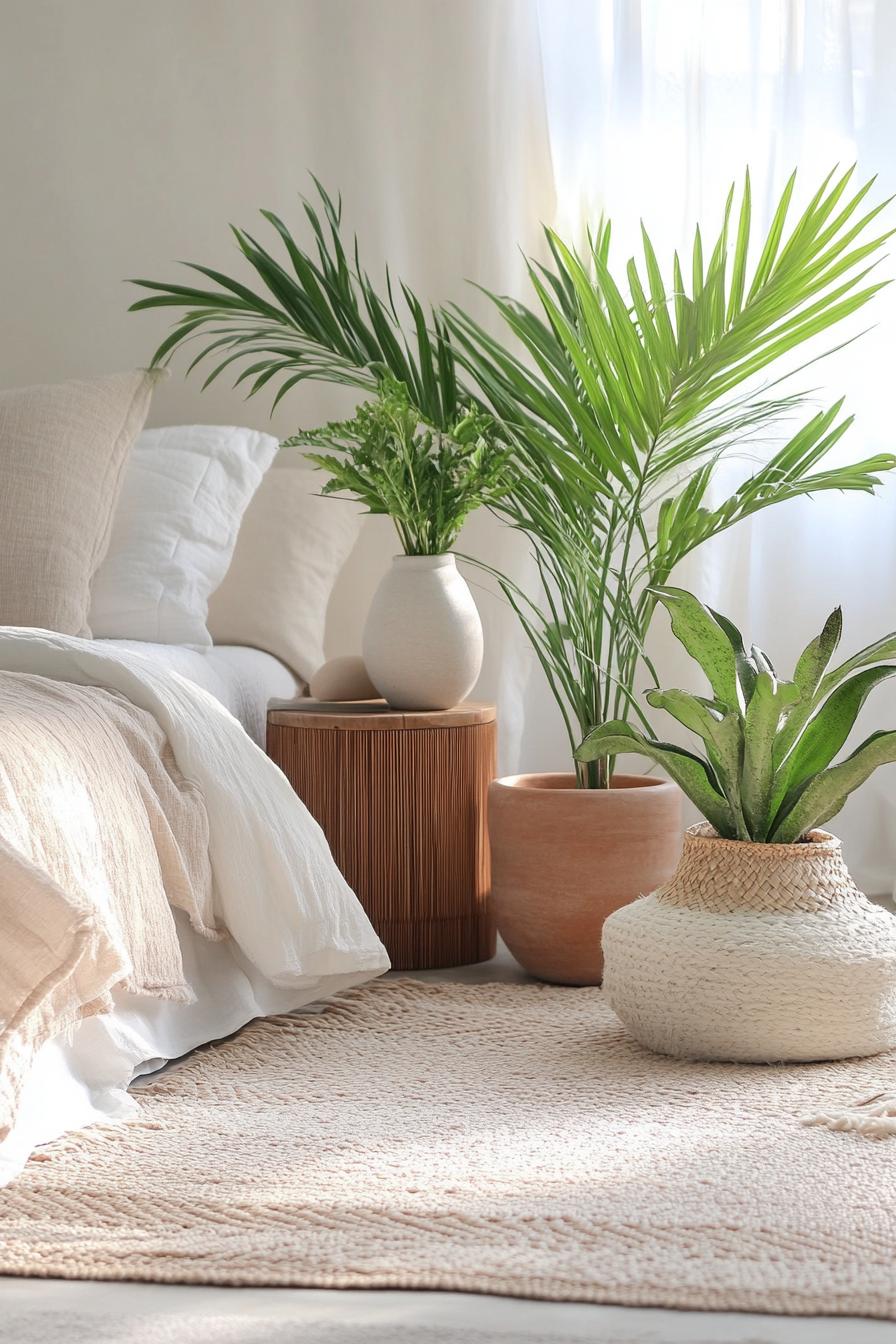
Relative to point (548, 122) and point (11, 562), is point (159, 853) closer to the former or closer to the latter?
point (11, 562)

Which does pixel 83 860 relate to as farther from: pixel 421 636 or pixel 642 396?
pixel 642 396

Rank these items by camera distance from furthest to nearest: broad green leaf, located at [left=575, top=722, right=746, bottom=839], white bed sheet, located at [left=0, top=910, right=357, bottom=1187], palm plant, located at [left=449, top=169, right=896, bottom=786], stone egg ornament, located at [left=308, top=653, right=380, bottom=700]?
stone egg ornament, located at [left=308, top=653, right=380, bottom=700], palm plant, located at [left=449, top=169, right=896, bottom=786], broad green leaf, located at [left=575, top=722, right=746, bottom=839], white bed sheet, located at [left=0, top=910, right=357, bottom=1187]

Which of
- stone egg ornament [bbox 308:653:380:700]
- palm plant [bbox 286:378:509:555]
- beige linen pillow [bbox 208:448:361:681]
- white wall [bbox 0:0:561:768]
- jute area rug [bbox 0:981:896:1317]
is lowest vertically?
jute area rug [bbox 0:981:896:1317]

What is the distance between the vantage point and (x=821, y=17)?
2.91m

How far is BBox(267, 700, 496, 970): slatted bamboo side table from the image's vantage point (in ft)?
7.66

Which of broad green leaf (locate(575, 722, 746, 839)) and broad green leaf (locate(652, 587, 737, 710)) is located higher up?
broad green leaf (locate(652, 587, 737, 710))

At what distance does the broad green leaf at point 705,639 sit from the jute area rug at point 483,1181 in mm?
479

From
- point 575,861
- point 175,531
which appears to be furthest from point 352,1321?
point 175,531

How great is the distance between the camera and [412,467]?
7.63 feet

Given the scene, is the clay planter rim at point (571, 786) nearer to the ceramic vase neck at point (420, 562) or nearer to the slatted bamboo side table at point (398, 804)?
the slatted bamboo side table at point (398, 804)

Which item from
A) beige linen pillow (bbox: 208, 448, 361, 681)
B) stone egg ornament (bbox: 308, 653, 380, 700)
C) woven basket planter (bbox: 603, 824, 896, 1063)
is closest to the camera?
woven basket planter (bbox: 603, 824, 896, 1063)

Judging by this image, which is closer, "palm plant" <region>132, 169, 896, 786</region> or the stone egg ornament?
"palm plant" <region>132, 169, 896, 786</region>

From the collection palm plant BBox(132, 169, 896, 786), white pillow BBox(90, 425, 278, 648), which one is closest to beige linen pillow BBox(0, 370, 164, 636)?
white pillow BBox(90, 425, 278, 648)

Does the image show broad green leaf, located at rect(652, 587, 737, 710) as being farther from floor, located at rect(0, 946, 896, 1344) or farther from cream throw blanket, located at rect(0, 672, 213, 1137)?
floor, located at rect(0, 946, 896, 1344)
